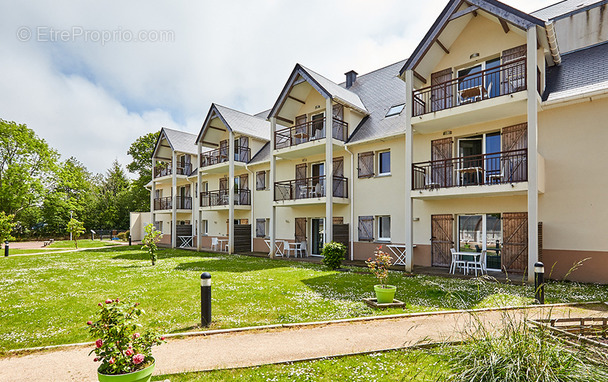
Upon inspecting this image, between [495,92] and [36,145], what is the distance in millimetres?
40648

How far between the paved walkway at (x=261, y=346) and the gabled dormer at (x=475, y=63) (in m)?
7.70

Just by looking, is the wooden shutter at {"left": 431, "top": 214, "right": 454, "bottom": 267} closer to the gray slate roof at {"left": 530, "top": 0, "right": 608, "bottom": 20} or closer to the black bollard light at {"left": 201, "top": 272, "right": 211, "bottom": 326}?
the gray slate roof at {"left": 530, "top": 0, "right": 608, "bottom": 20}

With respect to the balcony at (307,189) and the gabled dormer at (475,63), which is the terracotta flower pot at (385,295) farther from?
the balcony at (307,189)

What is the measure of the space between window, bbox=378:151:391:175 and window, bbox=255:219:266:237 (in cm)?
919

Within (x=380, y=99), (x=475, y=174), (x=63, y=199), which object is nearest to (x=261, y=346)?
(x=475, y=174)

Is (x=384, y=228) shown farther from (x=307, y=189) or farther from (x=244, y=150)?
(x=244, y=150)

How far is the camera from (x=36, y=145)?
33719mm

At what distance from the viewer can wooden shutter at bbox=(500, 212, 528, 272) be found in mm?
11656

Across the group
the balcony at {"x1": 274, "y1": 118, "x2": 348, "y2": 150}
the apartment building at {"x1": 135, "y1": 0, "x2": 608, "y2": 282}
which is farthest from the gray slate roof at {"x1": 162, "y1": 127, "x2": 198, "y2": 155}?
the apartment building at {"x1": 135, "y1": 0, "x2": 608, "y2": 282}

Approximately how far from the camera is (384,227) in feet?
52.2

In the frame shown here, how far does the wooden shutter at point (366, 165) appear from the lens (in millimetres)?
16312

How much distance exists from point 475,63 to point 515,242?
7.26m

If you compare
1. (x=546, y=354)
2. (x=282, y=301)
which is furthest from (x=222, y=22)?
(x=546, y=354)

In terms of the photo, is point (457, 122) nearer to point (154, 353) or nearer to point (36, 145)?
point (154, 353)
